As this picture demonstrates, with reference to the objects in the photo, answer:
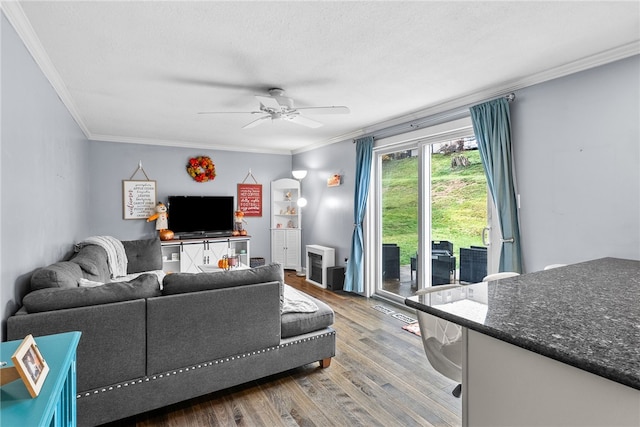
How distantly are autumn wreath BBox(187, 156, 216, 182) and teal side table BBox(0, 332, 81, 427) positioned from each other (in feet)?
15.5

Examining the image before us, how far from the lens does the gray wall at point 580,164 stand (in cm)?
232

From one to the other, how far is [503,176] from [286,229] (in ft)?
14.1

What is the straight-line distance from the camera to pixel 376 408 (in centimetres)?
217

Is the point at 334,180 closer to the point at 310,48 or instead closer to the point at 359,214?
the point at 359,214

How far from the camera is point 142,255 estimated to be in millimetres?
4574

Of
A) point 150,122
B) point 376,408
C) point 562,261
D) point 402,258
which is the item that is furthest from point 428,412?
point 150,122

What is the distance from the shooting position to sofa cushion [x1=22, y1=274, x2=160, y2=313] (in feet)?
5.93

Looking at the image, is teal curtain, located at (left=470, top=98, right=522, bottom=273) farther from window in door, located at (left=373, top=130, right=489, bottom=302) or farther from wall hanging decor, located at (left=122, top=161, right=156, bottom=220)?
wall hanging decor, located at (left=122, top=161, right=156, bottom=220)

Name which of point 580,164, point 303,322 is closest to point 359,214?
point 303,322

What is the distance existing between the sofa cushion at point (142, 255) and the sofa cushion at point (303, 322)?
9.47ft

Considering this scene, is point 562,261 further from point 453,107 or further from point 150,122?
point 150,122

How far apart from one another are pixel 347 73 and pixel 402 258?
2669mm

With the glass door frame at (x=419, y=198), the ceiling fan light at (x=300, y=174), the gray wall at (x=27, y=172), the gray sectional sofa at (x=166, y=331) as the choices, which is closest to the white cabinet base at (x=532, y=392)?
the gray sectional sofa at (x=166, y=331)

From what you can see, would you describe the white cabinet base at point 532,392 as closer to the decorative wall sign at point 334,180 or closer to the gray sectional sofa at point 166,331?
the gray sectional sofa at point 166,331
